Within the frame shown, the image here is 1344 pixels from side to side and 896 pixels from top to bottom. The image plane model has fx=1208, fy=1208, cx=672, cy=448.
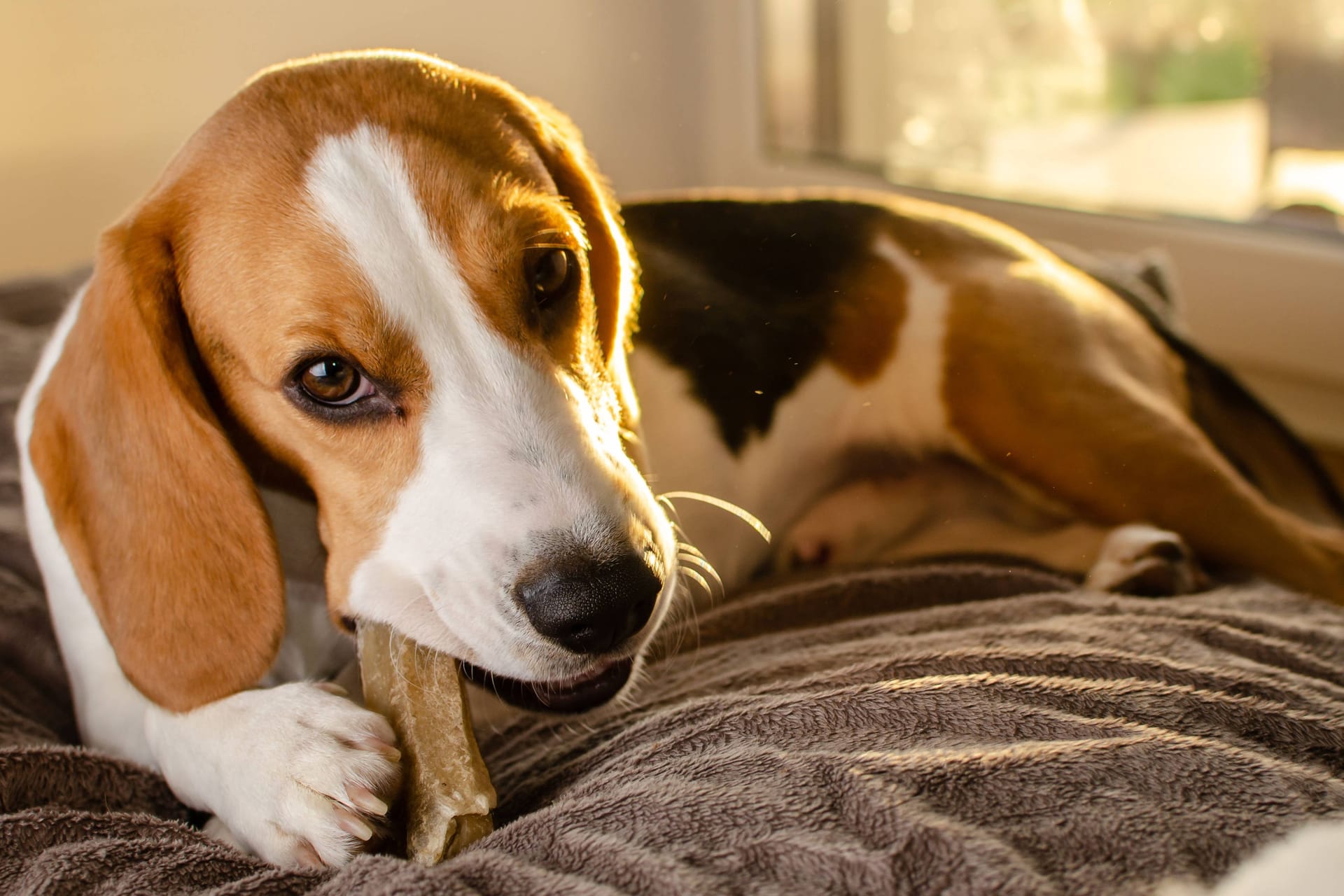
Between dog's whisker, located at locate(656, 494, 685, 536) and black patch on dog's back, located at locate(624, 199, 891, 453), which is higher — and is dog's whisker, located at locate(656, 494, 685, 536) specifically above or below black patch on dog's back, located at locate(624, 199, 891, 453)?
below

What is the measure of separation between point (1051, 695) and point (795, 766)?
329 mm

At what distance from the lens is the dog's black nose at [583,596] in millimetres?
1238

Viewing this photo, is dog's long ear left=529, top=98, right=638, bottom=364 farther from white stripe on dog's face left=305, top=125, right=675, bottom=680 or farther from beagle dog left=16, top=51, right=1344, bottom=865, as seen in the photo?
white stripe on dog's face left=305, top=125, right=675, bottom=680

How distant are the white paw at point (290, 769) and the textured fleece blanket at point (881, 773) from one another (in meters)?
0.06

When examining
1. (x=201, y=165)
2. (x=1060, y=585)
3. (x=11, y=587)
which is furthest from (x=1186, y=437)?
(x=11, y=587)

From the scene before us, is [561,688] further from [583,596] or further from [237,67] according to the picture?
[237,67]

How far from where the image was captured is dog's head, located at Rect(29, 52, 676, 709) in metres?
1.30

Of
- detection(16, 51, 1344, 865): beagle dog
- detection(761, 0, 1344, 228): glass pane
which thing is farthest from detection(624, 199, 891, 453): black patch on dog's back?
detection(761, 0, 1344, 228): glass pane

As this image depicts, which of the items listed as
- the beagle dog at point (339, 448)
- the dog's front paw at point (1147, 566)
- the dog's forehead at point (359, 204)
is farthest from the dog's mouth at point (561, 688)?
the dog's front paw at point (1147, 566)

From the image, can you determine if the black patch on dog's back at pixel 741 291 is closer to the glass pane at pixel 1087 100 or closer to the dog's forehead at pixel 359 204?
the glass pane at pixel 1087 100

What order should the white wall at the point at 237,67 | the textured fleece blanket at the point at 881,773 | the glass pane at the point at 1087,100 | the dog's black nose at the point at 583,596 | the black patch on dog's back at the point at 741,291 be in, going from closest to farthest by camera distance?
1. the textured fleece blanket at the point at 881,773
2. the dog's black nose at the point at 583,596
3. the white wall at the point at 237,67
4. the black patch on dog's back at the point at 741,291
5. the glass pane at the point at 1087,100

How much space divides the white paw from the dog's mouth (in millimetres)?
134

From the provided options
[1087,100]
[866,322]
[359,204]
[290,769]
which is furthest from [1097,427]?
[1087,100]

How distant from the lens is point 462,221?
1372 millimetres
